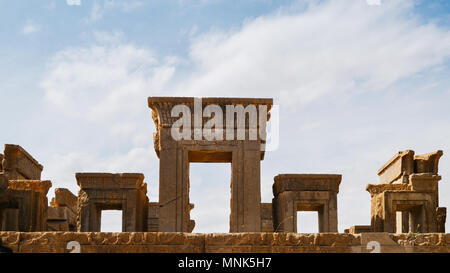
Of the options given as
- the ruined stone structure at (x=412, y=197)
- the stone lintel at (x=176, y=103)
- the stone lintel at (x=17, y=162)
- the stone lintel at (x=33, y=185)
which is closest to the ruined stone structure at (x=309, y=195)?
the ruined stone structure at (x=412, y=197)

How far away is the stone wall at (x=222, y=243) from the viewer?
7.54 meters

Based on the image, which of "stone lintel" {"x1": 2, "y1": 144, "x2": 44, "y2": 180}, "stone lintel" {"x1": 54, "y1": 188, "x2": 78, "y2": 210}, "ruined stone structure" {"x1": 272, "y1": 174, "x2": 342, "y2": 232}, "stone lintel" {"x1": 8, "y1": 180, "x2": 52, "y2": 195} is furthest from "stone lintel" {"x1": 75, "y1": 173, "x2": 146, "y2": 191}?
"stone lintel" {"x1": 54, "y1": 188, "x2": 78, "y2": 210}

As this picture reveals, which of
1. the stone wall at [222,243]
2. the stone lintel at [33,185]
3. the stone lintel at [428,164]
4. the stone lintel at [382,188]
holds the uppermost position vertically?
the stone lintel at [428,164]

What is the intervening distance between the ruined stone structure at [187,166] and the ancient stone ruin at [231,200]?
20 millimetres

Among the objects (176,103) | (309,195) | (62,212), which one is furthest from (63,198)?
(309,195)

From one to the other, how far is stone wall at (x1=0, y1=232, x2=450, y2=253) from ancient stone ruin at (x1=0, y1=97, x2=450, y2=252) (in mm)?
12

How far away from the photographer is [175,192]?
41.0 feet

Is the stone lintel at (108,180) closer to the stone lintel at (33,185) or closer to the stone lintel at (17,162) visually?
the stone lintel at (33,185)

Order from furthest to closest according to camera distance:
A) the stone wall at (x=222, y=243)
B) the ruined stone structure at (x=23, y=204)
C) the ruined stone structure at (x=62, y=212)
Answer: the ruined stone structure at (x=62, y=212) → the ruined stone structure at (x=23, y=204) → the stone wall at (x=222, y=243)

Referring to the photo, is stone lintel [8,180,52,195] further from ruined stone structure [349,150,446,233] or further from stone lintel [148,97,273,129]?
ruined stone structure [349,150,446,233]

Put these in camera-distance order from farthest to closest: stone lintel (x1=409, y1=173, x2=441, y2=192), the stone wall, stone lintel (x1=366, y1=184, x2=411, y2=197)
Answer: stone lintel (x1=366, y1=184, x2=411, y2=197) → stone lintel (x1=409, y1=173, x2=441, y2=192) → the stone wall

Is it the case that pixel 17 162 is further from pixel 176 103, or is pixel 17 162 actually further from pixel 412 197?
pixel 412 197

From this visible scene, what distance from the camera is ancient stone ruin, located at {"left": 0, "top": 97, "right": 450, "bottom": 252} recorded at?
7.60 meters
